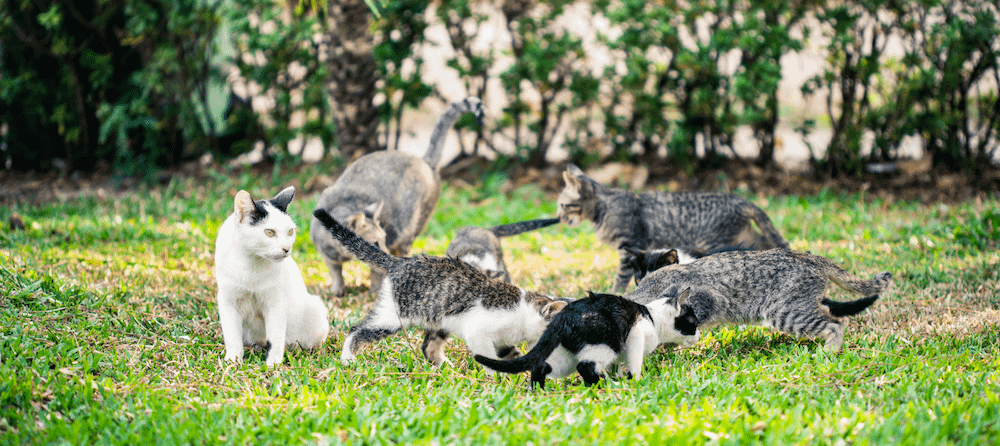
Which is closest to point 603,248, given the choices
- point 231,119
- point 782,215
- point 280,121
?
point 782,215

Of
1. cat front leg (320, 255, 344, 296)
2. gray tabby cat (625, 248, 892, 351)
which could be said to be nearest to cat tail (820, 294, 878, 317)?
gray tabby cat (625, 248, 892, 351)

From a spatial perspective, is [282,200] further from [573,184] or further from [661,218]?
[661,218]

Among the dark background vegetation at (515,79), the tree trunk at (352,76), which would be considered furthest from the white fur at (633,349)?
the tree trunk at (352,76)

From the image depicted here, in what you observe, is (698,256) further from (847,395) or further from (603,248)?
(603,248)

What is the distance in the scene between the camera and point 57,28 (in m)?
9.23

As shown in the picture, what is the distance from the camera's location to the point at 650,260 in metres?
4.47

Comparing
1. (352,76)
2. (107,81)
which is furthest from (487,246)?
(107,81)

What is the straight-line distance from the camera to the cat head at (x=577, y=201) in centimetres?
573

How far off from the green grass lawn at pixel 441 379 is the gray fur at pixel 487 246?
17.1 inches

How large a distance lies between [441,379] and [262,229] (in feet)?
3.77

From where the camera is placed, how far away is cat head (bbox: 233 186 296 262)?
336 centimetres

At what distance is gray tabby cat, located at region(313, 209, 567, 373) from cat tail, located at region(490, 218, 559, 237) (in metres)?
1.34

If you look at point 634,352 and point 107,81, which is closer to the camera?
point 634,352

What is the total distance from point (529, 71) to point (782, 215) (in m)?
3.68
